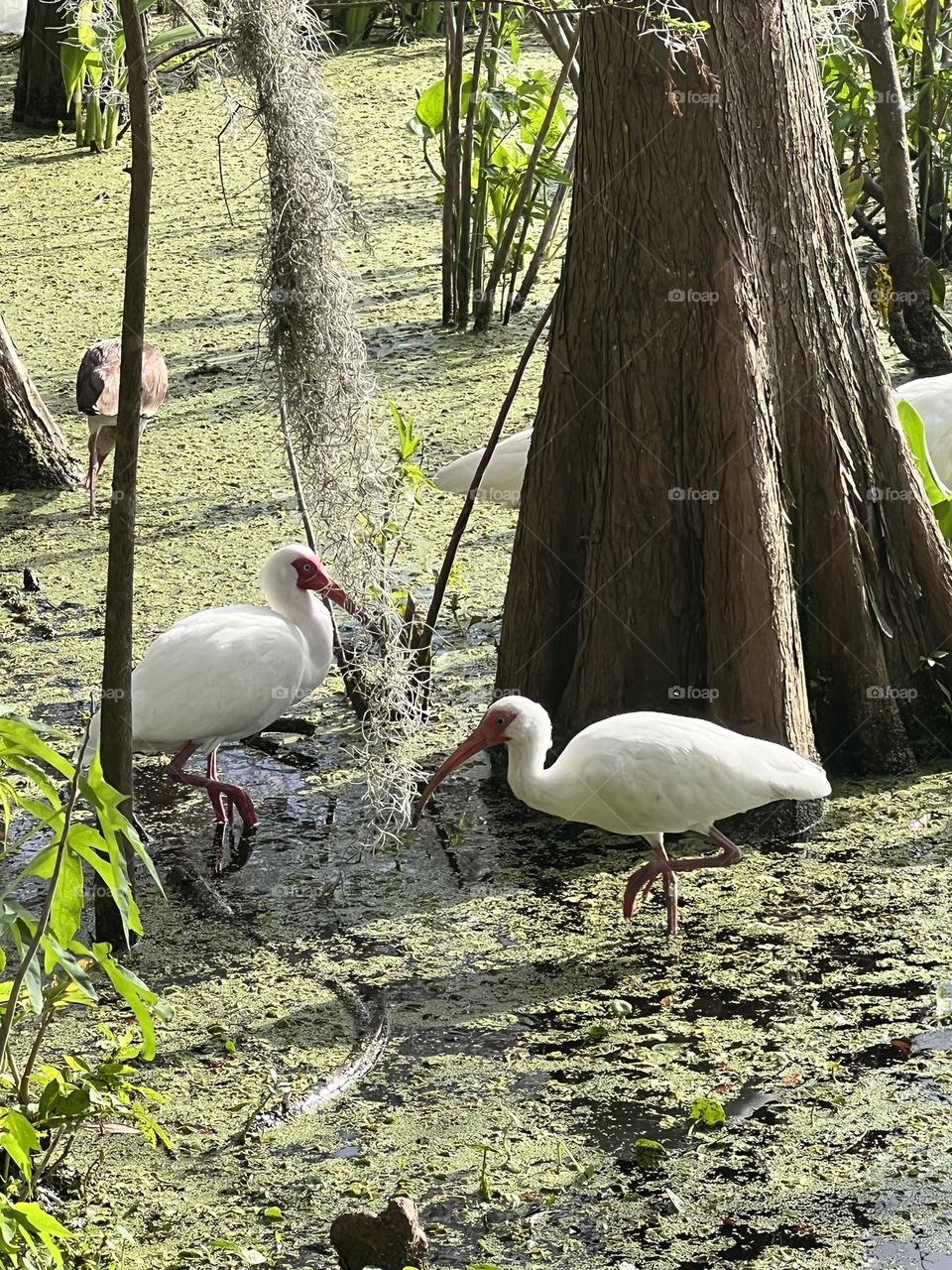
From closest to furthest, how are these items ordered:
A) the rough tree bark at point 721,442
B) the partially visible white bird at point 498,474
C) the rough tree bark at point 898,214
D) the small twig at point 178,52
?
1. the small twig at point 178,52
2. the rough tree bark at point 721,442
3. the partially visible white bird at point 498,474
4. the rough tree bark at point 898,214

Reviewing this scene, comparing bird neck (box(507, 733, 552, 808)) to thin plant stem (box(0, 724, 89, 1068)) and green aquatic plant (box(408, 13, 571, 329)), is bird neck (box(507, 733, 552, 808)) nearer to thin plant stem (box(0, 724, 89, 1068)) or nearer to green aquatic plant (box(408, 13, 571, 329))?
thin plant stem (box(0, 724, 89, 1068))

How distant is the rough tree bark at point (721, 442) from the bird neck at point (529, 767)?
1.78 feet

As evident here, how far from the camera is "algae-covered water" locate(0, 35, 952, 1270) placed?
11.1ft

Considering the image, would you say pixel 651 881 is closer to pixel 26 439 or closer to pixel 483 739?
pixel 483 739

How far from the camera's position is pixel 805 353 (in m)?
5.00

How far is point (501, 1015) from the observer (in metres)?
4.11

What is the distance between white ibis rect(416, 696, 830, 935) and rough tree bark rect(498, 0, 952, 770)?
0.40 metres

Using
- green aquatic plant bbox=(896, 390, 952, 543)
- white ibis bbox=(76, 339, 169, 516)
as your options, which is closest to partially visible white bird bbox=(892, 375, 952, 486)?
green aquatic plant bbox=(896, 390, 952, 543)

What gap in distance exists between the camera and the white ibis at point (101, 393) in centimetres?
711

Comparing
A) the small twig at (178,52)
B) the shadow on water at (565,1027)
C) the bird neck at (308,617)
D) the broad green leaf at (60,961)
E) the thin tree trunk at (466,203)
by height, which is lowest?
the shadow on water at (565,1027)

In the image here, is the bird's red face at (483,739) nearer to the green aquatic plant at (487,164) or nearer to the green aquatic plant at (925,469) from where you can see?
the green aquatic plant at (925,469)

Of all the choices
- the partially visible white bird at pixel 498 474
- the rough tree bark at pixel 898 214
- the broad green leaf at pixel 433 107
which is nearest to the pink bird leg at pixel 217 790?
the partially visible white bird at pixel 498 474

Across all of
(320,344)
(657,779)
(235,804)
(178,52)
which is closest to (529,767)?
(657,779)

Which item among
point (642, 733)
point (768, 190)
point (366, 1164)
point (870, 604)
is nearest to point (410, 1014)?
point (366, 1164)
